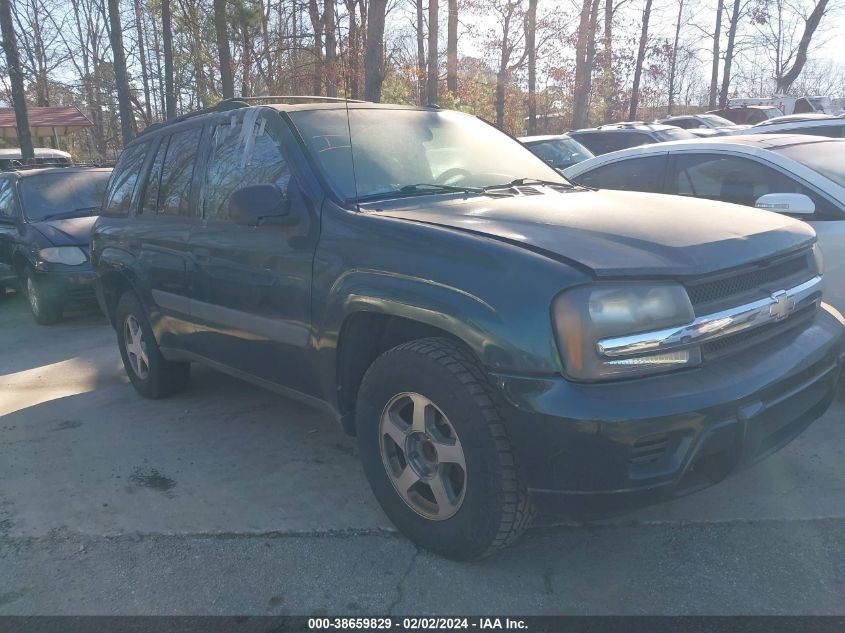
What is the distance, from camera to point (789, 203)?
15.3ft

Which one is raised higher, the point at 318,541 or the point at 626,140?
the point at 626,140

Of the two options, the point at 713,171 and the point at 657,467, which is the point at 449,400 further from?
the point at 713,171

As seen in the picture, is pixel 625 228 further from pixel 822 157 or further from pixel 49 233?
pixel 49 233

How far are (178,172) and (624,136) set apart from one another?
11.2 metres

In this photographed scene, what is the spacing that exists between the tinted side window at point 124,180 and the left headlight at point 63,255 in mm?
2780

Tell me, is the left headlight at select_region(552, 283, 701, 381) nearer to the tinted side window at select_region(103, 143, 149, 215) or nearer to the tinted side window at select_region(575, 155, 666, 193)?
the tinted side window at select_region(575, 155, 666, 193)

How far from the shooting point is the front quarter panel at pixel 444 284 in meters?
2.48

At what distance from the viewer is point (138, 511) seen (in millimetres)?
3621

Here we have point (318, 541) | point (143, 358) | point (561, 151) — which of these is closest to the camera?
point (318, 541)

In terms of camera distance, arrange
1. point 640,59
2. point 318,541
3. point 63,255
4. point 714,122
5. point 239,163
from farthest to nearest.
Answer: point 640,59 < point 714,122 < point 63,255 < point 239,163 < point 318,541

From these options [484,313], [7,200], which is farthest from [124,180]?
[7,200]

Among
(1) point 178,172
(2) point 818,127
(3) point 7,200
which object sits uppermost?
(2) point 818,127

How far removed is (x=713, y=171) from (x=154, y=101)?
3739 centimetres

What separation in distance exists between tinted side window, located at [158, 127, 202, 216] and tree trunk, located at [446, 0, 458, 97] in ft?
63.9
